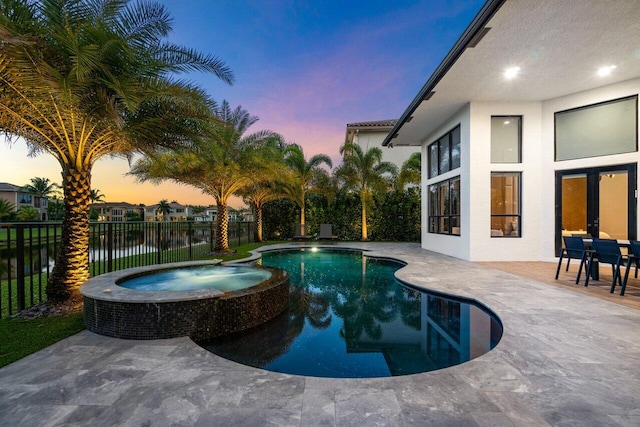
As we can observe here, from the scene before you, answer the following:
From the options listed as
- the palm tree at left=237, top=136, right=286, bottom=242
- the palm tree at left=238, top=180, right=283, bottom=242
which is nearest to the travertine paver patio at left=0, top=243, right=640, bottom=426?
the palm tree at left=237, top=136, right=286, bottom=242

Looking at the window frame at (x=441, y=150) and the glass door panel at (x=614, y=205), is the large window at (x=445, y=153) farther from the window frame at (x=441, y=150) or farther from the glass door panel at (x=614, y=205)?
the glass door panel at (x=614, y=205)

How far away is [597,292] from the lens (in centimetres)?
514

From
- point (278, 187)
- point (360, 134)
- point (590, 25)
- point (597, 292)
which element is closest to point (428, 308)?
point (597, 292)

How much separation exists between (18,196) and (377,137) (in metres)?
58.5

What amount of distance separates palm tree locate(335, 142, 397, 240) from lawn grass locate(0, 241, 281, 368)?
13.2 meters

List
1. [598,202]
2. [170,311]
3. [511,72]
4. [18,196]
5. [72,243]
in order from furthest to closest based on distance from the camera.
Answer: [18,196]
[598,202]
[511,72]
[72,243]
[170,311]

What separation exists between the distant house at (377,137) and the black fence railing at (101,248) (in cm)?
1530

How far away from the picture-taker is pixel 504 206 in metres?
8.98

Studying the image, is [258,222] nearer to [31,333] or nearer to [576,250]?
[31,333]

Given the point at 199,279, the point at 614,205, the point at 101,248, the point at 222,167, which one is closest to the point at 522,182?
the point at 614,205

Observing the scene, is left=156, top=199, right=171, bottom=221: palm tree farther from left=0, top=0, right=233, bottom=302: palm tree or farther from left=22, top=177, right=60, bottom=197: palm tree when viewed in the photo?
left=0, top=0, right=233, bottom=302: palm tree

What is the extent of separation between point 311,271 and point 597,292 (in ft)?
20.6

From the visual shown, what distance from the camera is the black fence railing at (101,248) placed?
4309mm

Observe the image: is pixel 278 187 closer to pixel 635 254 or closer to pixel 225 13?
pixel 225 13
